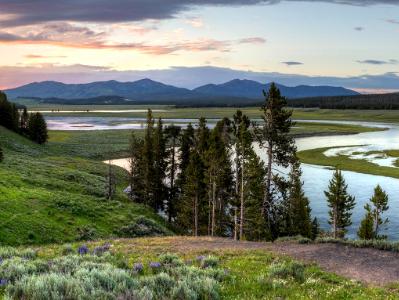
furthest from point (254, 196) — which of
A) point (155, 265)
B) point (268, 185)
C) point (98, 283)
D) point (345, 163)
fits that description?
point (345, 163)

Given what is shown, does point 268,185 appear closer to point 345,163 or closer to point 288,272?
point 288,272

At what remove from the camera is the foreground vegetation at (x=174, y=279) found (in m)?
9.53

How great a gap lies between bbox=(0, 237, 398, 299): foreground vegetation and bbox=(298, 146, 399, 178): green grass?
59.7 metres

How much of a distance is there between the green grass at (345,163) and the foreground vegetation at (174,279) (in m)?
59.7

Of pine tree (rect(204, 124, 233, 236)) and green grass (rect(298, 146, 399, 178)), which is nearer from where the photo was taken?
pine tree (rect(204, 124, 233, 236))

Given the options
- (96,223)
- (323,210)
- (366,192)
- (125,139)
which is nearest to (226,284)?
(96,223)

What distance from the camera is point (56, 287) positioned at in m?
9.22

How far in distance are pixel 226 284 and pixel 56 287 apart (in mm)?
4601

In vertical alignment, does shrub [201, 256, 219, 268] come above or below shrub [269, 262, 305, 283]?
below

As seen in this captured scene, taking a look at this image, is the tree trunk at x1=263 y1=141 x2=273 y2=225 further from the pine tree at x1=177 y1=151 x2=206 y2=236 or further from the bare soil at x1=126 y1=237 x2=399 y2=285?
the bare soil at x1=126 y1=237 x2=399 y2=285

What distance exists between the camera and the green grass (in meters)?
76.7

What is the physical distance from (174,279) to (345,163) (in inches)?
3165

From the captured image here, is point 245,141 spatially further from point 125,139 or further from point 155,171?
point 125,139

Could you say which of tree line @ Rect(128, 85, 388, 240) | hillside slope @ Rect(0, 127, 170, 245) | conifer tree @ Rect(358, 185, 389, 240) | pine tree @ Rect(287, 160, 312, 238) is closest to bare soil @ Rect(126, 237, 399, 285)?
hillside slope @ Rect(0, 127, 170, 245)
